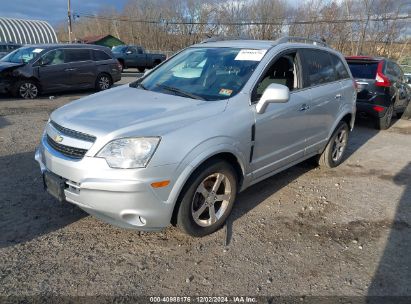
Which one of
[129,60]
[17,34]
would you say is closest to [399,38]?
[129,60]

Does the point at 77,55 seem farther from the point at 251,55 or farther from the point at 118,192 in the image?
the point at 118,192

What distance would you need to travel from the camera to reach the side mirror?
329 cm

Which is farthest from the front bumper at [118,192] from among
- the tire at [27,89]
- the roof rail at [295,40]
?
the tire at [27,89]

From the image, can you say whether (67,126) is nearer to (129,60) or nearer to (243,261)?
(243,261)

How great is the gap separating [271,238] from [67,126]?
7.04 ft

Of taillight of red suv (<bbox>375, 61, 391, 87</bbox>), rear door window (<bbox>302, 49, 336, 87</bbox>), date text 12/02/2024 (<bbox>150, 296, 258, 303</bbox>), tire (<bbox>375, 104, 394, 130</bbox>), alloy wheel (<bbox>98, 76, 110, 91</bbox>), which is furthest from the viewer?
alloy wheel (<bbox>98, 76, 110, 91</bbox>)

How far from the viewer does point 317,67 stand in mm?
4629

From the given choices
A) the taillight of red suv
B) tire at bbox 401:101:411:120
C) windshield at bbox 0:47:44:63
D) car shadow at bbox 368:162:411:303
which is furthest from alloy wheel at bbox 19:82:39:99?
tire at bbox 401:101:411:120

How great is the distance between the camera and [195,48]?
448 cm

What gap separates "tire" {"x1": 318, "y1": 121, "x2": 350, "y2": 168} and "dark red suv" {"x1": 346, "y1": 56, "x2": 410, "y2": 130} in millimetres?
2722

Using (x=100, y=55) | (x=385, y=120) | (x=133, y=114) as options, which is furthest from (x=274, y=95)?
(x=100, y=55)

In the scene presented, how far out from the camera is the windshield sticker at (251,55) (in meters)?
3.75

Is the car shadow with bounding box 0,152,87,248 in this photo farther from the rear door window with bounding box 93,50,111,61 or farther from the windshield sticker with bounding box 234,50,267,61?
the rear door window with bounding box 93,50,111,61

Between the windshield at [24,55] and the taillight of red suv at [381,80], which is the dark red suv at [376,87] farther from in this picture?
the windshield at [24,55]
